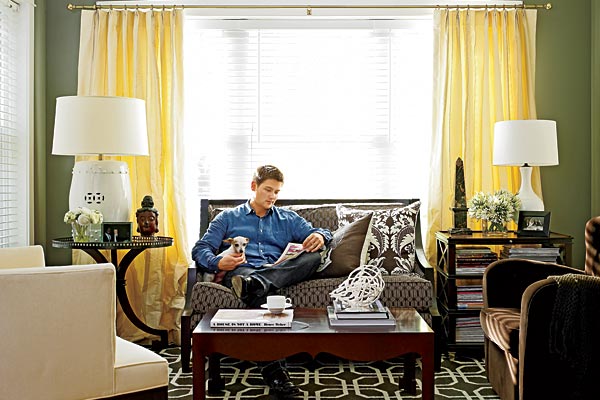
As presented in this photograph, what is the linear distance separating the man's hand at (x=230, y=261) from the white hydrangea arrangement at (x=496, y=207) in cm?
147

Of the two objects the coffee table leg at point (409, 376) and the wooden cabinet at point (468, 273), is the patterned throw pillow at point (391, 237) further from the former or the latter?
the coffee table leg at point (409, 376)

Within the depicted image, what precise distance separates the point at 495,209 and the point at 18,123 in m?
3.02

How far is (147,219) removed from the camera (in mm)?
→ 4113

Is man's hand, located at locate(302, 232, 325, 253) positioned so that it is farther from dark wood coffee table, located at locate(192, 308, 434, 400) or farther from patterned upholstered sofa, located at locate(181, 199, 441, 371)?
dark wood coffee table, located at locate(192, 308, 434, 400)

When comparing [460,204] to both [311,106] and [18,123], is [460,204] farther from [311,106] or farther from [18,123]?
[18,123]

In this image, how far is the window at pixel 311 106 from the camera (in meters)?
4.68

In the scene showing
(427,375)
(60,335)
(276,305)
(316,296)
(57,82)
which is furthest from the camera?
(57,82)

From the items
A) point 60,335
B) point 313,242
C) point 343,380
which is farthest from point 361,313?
point 60,335

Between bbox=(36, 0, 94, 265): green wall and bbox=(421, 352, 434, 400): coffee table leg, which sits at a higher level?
bbox=(36, 0, 94, 265): green wall

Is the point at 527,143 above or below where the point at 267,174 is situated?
above

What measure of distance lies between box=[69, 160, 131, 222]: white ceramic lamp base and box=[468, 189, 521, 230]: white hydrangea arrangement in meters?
2.10

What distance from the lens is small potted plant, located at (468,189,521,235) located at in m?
4.12

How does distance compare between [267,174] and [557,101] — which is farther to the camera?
[557,101]

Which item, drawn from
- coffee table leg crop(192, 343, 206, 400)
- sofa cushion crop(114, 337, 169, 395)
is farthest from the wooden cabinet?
sofa cushion crop(114, 337, 169, 395)
